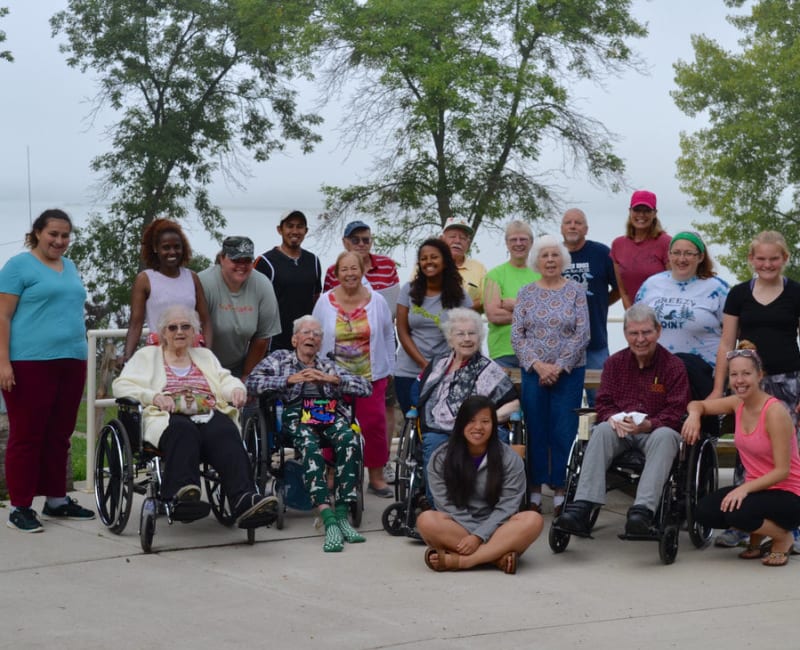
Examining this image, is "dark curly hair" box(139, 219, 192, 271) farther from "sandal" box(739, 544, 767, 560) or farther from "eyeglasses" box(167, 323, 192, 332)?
"sandal" box(739, 544, 767, 560)

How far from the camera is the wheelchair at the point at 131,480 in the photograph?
17.3 ft

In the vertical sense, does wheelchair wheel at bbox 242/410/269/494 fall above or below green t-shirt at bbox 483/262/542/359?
below

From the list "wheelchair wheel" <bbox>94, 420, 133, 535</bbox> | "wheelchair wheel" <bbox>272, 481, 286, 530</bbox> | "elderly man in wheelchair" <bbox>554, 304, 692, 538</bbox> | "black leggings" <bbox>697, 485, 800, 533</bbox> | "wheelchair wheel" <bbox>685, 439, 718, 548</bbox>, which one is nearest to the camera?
"black leggings" <bbox>697, 485, 800, 533</bbox>

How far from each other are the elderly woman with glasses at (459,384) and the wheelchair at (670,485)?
0.40 m

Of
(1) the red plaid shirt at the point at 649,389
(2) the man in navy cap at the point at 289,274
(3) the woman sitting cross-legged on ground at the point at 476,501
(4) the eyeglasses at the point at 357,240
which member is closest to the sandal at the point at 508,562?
(3) the woman sitting cross-legged on ground at the point at 476,501

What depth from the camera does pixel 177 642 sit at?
3.89 m

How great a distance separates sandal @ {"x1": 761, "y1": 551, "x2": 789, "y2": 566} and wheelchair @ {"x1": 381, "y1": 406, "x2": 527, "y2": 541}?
108cm

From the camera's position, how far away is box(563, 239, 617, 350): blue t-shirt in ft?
21.6

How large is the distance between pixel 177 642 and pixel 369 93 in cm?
1842

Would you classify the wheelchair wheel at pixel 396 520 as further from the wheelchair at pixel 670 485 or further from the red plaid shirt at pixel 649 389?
the red plaid shirt at pixel 649 389

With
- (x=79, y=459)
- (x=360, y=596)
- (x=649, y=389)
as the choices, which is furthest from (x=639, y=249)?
(x=79, y=459)

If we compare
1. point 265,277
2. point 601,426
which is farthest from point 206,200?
point 601,426

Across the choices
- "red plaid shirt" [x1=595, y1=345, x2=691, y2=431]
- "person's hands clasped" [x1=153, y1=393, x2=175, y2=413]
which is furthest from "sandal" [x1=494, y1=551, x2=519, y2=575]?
"person's hands clasped" [x1=153, y1=393, x2=175, y2=413]

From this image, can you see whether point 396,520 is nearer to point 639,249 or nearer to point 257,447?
point 257,447
